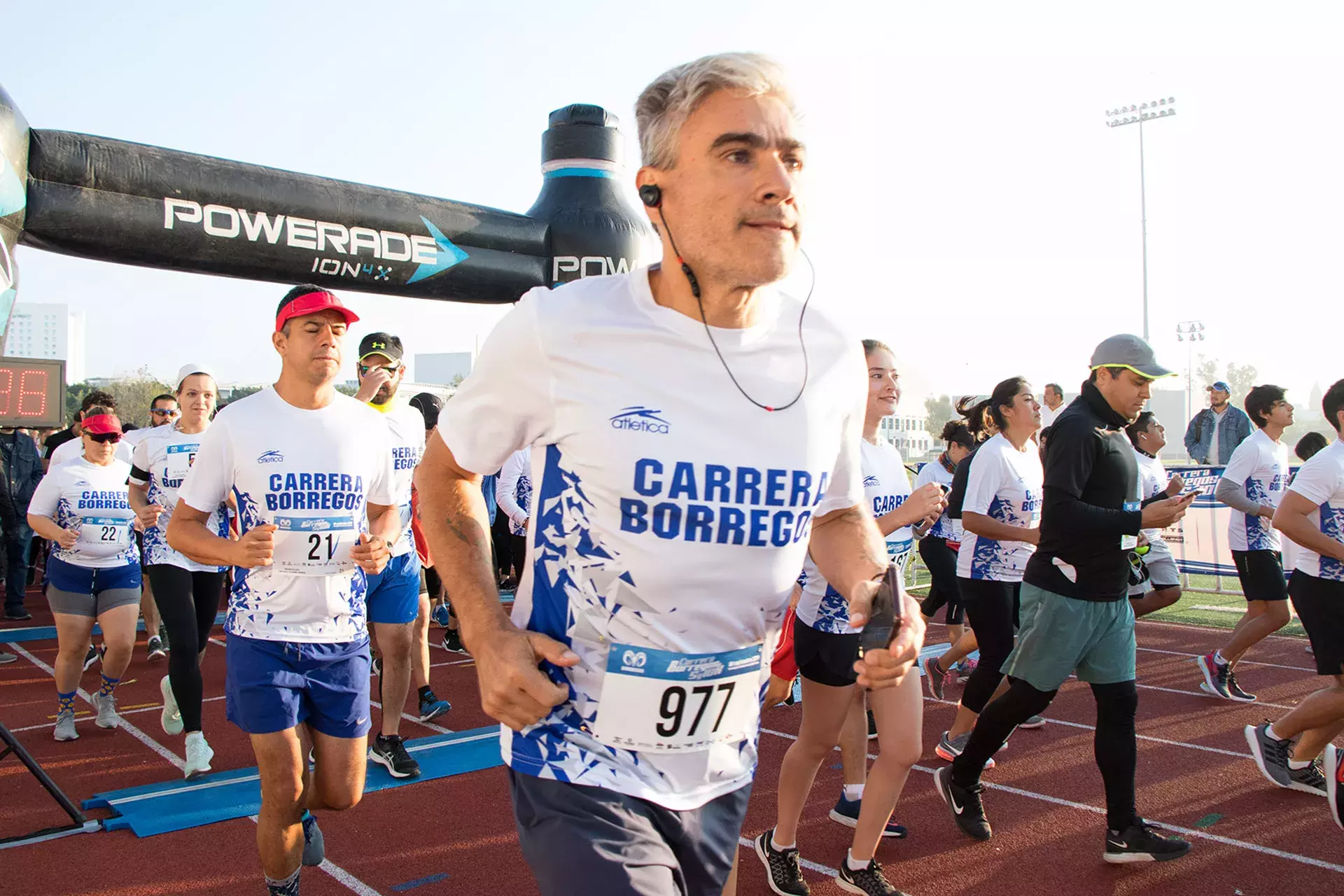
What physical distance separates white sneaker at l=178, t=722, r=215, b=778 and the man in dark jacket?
8.13 metres

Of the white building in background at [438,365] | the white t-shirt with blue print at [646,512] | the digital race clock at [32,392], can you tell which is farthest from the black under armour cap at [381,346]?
the white building in background at [438,365]

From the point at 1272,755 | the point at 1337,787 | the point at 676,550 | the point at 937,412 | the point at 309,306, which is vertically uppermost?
the point at 937,412

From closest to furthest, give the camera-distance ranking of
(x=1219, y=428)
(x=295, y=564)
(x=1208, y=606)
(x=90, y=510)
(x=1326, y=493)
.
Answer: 1. (x=295, y=564)
2. (x=1326, y=493)
3. (x=90, y=510)
4. (x=1208, y=606)
5. (x=1219, y=428)

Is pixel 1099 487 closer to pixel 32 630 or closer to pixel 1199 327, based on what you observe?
pixel 32 630

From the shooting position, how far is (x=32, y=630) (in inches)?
450

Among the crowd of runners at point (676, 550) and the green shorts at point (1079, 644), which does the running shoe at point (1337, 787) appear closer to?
the crowd of runners at point (676, 550)

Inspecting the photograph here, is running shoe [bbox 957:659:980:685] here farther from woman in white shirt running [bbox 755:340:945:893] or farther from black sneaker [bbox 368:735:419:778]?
black sneaker [bbox 368:735:419:778]

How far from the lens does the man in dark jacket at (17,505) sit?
12.6 metres

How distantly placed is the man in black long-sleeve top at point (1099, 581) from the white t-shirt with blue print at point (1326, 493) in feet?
4.21

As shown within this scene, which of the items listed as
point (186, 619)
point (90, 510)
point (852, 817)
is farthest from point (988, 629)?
point (90, 510)

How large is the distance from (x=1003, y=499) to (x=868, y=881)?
8.53ft

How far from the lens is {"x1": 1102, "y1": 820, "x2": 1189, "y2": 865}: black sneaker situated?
4434mm

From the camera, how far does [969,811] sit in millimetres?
4941

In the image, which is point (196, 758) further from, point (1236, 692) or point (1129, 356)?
point (1236, 692)
